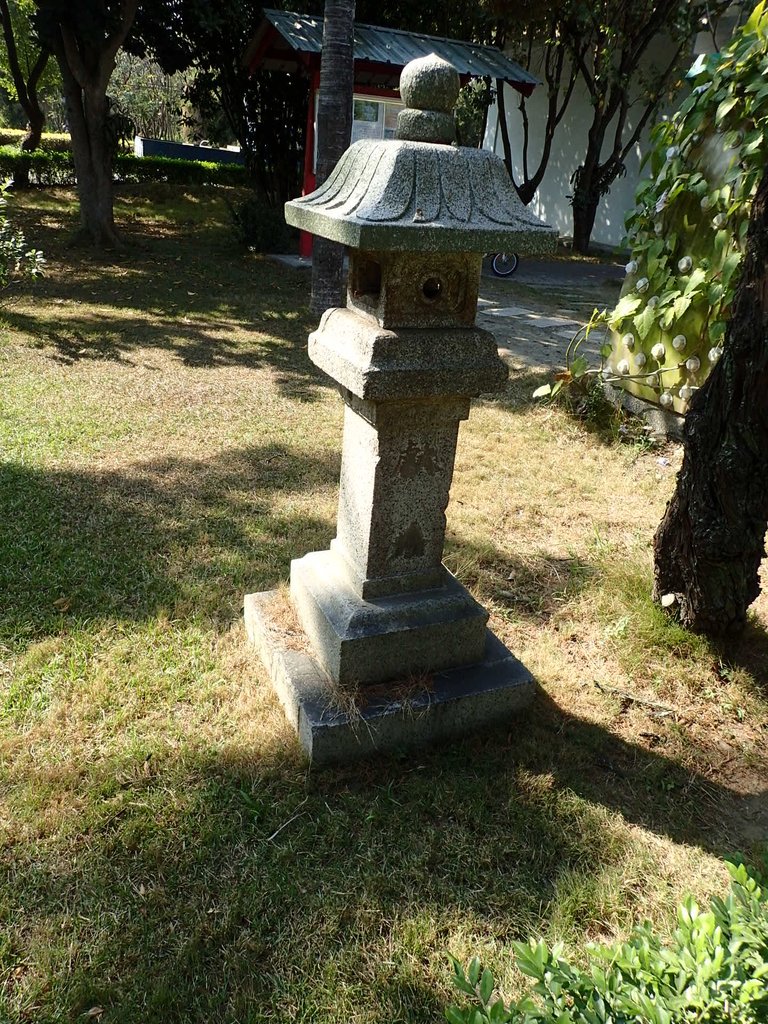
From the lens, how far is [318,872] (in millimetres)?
2342

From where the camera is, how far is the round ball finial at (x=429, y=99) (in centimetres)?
237

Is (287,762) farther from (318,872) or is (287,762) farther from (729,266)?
(729,266)

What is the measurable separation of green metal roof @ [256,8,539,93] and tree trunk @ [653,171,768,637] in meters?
7.90

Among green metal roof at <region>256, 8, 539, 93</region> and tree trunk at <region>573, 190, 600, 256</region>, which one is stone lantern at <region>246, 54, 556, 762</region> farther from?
tree trunk at <region>573, 190, 600, 256</region>

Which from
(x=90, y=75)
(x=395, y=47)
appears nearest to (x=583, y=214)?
(x=395, y=47)

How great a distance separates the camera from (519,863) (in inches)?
95.7

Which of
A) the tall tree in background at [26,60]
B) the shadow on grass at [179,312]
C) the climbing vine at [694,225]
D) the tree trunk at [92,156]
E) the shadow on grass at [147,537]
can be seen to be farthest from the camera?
the tall tree in background at [26,60]

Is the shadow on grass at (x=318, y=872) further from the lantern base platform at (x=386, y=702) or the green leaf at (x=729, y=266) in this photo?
the green leaf at (x=729, y=266)

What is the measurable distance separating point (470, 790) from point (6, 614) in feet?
7.23

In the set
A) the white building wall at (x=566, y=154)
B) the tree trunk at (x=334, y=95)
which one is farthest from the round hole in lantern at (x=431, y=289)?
the white building wall at (x=566, y=154)

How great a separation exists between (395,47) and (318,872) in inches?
419

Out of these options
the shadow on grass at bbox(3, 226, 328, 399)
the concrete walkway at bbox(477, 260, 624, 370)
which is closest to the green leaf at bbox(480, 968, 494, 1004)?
the shadow on grass at bbox(3, 226, 328, 399)

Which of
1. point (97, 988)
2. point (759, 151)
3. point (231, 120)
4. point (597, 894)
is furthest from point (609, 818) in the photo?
point (231, 120)

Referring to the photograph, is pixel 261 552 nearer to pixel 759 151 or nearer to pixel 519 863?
pixel 519 863
